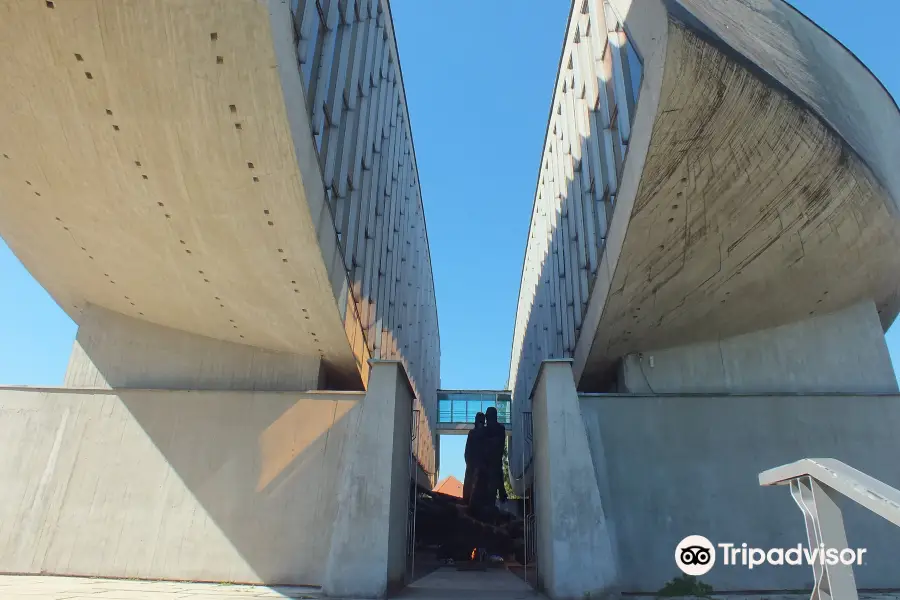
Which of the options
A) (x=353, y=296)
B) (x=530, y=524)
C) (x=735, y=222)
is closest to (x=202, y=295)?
(x=353, y=296)

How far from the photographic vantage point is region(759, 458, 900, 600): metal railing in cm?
271

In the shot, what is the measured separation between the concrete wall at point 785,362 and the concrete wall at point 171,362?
7.73 metres

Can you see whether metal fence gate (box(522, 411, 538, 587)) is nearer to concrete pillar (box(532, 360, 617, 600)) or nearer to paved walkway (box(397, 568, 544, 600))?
paved walkway (box(397, 568, 544, 600))

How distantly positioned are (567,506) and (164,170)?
8.39m

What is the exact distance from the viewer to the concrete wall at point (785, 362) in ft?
43.0

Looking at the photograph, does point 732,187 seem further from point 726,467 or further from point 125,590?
point 125,590

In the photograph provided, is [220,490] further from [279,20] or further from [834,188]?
[834,188]

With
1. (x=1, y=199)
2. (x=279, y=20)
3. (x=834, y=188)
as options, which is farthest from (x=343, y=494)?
(x=834, y=188)

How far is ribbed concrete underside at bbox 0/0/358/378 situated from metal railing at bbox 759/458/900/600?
7347mm

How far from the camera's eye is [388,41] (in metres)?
18.5

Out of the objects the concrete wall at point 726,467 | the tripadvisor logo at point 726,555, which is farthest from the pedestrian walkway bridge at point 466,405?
the tripadvisor logo at point 726,555

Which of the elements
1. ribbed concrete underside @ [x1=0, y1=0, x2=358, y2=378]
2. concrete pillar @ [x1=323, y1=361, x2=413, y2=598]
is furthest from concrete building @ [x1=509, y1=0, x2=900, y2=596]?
ribbed concrete underside @ [x1=0, y1=0, x2=358, y2=378]

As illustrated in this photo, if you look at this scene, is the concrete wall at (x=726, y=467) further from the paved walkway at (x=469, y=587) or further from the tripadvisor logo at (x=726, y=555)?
the paved walkway at (x=469, y=587)

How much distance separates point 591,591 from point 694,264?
20.4ft
